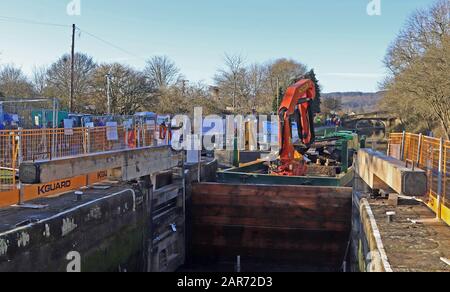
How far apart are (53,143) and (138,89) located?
30304mm

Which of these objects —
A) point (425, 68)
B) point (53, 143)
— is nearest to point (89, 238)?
point (53, 143)

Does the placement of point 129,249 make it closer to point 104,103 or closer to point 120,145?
point 120,145

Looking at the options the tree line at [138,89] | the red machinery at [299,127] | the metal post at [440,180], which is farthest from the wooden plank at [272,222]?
the tree line at [138,89]

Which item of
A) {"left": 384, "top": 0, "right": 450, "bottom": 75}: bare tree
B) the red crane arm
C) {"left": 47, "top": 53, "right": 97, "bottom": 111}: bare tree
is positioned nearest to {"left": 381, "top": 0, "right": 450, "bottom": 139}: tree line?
{"left": 384, "top": 0, "right": 450, "bottom": 75}: bare tree

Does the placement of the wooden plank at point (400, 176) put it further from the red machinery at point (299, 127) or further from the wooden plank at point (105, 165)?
the wooden plank at point (105, 165)

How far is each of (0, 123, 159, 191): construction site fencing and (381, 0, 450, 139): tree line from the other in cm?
2187

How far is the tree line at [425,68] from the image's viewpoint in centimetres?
2912

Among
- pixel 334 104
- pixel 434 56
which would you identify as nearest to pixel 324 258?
pixel 434 56

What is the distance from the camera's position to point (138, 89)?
3941 cm

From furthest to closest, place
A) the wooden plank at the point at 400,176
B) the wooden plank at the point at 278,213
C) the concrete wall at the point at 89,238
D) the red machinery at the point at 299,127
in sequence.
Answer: the red machinery at the point at 299,127, the wooden plank at the point at 278,213, the wooden plank at the point at 400,176, the concrete wall at the point at 89,238

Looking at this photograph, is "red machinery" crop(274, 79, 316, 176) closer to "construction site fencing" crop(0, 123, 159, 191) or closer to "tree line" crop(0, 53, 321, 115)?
"construction site fencing" crop(0, 123, 159, 191)

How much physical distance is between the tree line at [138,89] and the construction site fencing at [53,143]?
1882 centimetres

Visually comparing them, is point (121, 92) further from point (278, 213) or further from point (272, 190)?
point (278, 213)

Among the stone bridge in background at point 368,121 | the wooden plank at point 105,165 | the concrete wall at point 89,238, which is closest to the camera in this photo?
the concrete wall at point 89,238
